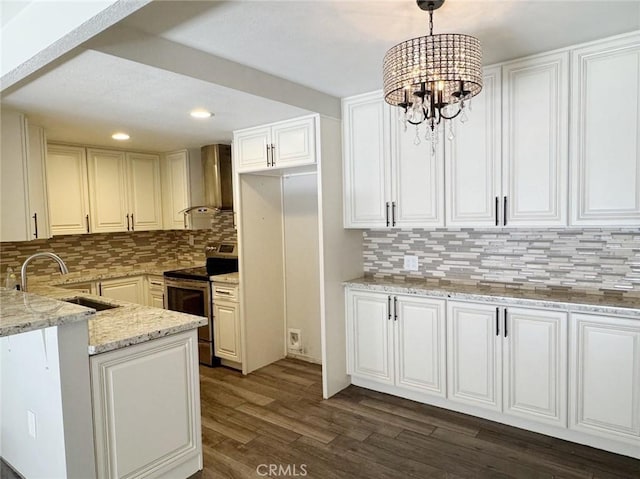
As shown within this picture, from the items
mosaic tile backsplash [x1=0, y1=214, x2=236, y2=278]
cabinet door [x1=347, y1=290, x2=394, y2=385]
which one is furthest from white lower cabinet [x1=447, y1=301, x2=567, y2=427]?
mosaic tile backsplash [x1=0, y1=214, x2=236, y2=278]

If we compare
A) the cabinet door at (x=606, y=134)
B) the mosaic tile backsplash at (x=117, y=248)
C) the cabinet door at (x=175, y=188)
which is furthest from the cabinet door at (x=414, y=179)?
the cabinet door at (x=175, y=188)

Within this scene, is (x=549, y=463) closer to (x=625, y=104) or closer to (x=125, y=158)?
(x=625, y=104)

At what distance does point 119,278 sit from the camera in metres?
4.46

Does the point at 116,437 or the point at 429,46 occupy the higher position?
the point at 429,46

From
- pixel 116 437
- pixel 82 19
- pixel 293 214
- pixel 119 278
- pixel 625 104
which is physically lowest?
pixel 116 437

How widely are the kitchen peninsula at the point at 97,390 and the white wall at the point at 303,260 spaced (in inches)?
74.5

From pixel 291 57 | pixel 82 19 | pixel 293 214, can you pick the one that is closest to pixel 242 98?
pixel 291 57

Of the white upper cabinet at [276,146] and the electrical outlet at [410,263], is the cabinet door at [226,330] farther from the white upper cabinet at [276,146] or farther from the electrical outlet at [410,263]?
the electrical outlet at [410,263]

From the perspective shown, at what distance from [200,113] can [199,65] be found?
0.81 m

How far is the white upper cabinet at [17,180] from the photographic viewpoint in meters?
2.93

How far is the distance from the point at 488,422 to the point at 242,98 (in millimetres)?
2797

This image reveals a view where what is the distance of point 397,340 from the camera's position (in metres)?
3.20

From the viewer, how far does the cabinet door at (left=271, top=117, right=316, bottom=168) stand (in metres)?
3.30

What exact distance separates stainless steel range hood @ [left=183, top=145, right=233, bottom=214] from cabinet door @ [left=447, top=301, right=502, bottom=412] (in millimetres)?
2631
